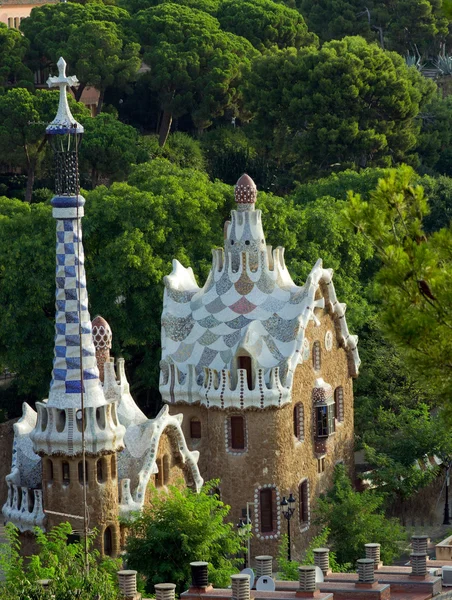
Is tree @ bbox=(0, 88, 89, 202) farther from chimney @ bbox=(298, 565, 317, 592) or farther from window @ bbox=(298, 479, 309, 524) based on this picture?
chimney @ bbox=(298, 565, 317, 592)

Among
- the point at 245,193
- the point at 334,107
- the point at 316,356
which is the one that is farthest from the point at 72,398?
the point at 334,107

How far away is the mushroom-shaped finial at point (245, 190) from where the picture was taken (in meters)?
53.8

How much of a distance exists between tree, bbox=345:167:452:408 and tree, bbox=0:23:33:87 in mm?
58204

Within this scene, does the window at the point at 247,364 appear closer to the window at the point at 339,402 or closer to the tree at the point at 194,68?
the window at the point at 339,402

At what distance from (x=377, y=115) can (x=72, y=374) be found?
39186 millimetres

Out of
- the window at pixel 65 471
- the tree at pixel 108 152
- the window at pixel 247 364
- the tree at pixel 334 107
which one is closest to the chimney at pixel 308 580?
the window at pixel 65 471

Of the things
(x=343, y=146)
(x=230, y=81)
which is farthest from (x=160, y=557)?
(x=230, y=81)

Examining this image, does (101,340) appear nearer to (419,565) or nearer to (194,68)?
(419,565)

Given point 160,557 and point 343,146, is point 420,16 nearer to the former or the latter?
point 343,146

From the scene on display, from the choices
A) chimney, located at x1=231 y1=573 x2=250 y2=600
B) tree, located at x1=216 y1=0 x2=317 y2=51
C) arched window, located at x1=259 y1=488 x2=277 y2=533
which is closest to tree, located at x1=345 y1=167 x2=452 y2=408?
chimney, located at x1=231 y1=573 x2=250 y2=600

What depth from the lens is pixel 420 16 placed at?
104m

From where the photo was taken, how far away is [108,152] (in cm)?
8256

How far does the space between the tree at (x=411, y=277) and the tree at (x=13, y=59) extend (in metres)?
58.2

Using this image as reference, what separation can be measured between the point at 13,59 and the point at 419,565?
53182mm
